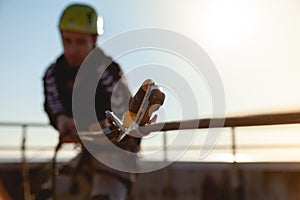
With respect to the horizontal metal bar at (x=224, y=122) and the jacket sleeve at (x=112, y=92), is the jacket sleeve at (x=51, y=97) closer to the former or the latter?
the jacket sleeve at (x=112, y=92)

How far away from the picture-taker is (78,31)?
2.55 metres

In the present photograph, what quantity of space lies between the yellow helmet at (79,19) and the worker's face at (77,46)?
0.02 m

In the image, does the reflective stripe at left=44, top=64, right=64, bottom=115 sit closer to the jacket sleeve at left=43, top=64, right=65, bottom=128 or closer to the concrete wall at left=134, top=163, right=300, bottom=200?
the jacket sleeve at left=43, top=64, right=65, bottom=128

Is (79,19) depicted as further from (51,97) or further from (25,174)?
(25,174)

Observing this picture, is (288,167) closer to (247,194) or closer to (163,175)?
(247,194)

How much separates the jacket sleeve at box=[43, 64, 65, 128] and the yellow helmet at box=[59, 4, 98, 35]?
0.18 meters

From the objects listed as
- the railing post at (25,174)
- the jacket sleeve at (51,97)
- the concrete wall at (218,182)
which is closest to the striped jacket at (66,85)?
the jacket sleeve at (51,97)

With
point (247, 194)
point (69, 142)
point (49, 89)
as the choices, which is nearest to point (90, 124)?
point (69, 142)

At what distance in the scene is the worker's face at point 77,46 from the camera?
2568mm

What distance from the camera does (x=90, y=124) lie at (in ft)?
6.79

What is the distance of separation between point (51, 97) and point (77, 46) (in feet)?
0.75

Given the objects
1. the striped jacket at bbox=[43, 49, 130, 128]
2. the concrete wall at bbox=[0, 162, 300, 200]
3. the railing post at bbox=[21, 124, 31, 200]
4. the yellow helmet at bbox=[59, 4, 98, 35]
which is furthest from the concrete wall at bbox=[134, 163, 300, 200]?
the yellow helmet at bbox=[59, 4, 98, 35]

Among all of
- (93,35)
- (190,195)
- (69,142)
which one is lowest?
(190,195)

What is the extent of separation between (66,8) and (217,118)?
122cm
